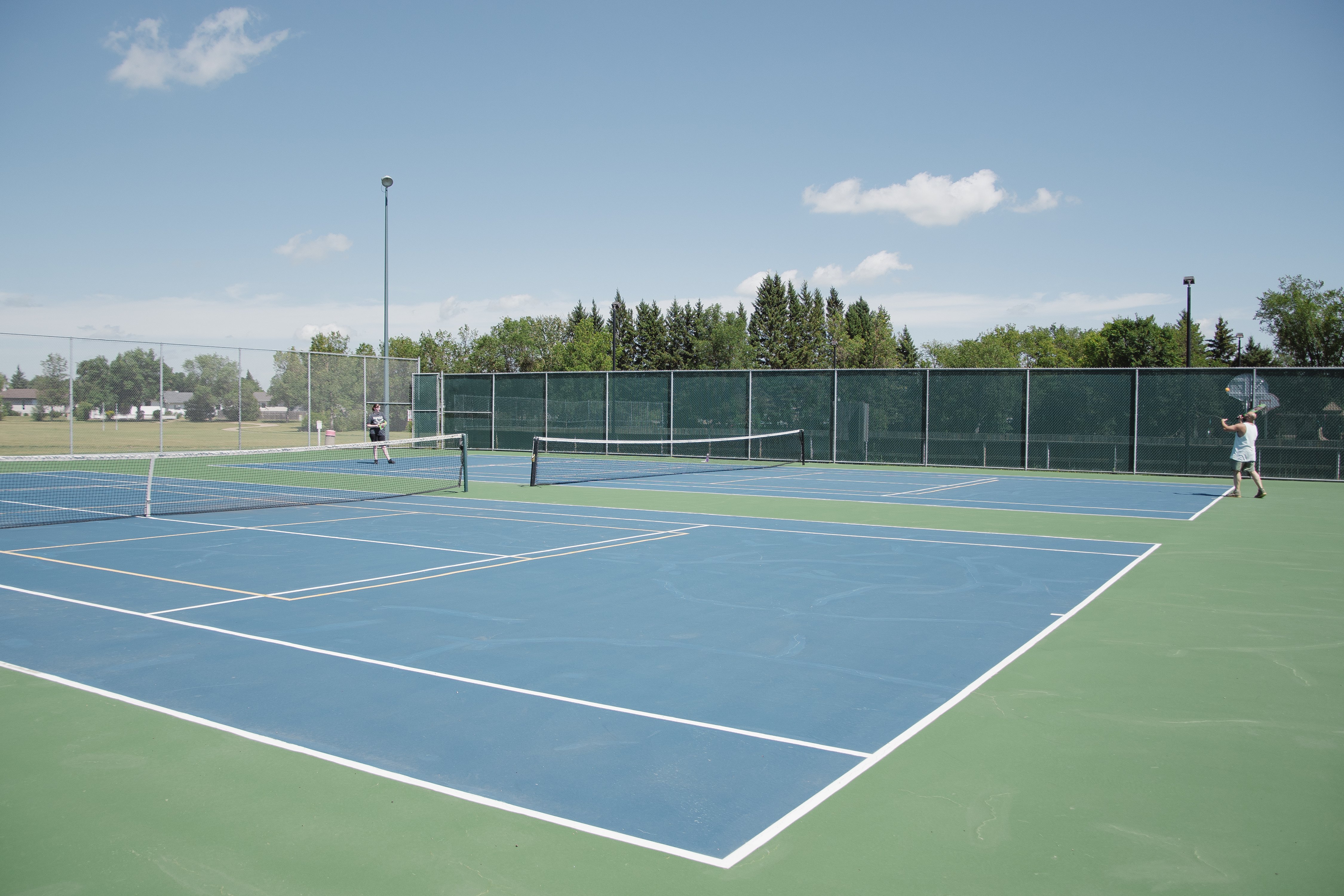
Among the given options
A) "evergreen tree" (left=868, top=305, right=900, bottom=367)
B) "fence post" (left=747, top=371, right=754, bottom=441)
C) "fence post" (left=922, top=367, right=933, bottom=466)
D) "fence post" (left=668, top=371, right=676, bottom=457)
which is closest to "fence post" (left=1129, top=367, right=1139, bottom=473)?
"fence post" (left=922, top=367, right=933, bottom=466)

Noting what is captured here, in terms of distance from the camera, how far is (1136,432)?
23797 millimetres

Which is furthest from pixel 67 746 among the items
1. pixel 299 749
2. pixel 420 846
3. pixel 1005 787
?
pixel 1005 787

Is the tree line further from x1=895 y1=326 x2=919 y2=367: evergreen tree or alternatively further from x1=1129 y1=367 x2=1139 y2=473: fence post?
x1=1129 y1=367 x2=1139 y2=473: fence post

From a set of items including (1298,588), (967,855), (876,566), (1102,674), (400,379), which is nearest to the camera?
(967,855)

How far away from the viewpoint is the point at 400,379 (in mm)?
34688

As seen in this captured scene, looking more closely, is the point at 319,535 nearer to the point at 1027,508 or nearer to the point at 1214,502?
the point at 1027,508

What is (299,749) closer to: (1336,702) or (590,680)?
(590,680)

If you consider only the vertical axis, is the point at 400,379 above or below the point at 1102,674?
above

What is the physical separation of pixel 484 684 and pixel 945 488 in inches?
616

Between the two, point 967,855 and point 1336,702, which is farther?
point 1336,702

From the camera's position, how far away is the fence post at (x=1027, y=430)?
24.9 meters

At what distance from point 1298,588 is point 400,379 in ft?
101

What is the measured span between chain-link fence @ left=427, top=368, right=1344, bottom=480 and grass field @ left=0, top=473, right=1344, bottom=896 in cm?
1945

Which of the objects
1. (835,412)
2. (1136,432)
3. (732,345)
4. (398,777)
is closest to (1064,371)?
(1136,432)
